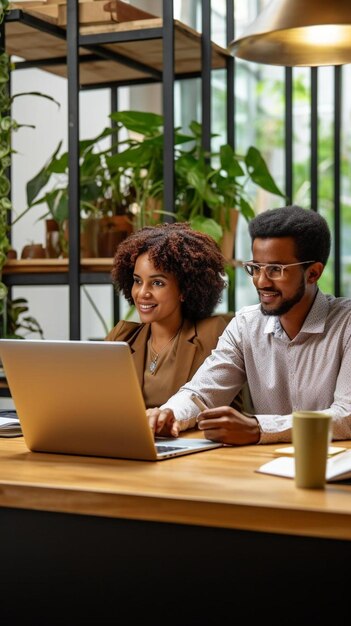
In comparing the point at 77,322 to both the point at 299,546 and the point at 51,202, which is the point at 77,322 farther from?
the point at 299,546

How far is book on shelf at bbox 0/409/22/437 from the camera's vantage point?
7.68 ft

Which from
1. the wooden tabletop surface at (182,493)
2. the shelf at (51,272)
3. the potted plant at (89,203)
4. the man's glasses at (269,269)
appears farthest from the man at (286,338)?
the potted plant at (89,203)

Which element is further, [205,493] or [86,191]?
[86,191]

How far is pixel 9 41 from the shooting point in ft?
11.8

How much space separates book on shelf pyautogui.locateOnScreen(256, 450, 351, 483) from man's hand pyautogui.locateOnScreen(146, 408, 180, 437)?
388 millimetres

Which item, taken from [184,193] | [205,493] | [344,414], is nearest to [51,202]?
[184,193]

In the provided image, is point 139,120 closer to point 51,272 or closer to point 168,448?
point 51,272

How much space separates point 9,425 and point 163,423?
42 cm

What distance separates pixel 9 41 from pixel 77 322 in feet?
3.43

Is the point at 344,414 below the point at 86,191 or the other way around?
below

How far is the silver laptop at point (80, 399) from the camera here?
187 centimetres

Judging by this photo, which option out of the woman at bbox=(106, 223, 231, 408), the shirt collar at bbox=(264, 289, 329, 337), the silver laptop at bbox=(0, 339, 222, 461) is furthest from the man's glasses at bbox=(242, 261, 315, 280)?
the silver laptop at bbox=(0, 339, 222, 461)

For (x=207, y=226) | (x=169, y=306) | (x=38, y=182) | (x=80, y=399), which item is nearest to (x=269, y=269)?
(x=169, y=306)

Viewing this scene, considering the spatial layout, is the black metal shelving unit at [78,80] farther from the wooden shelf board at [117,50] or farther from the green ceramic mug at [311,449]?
the green ceramic mug at [311,449]
